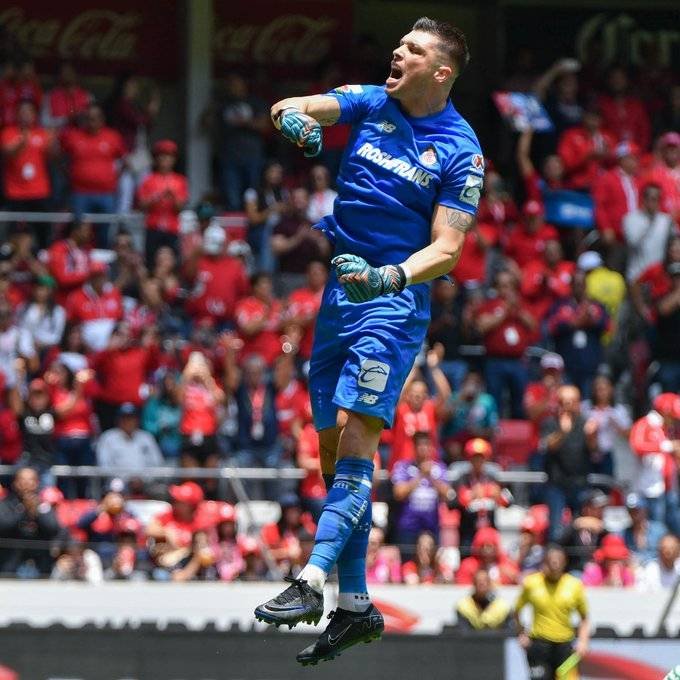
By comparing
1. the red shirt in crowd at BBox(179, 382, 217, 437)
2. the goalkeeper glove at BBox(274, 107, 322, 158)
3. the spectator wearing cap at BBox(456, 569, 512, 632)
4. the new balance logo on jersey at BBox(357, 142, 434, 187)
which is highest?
the goalkeeper glove at BBox(274, 107, 322, 158)

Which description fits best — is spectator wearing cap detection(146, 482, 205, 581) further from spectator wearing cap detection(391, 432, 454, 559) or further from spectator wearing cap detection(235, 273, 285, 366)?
spectator wearing cap detection(235, 273, 285, 366)

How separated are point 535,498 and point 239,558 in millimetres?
2765

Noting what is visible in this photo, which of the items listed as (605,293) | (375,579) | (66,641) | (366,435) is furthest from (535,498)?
(366,435)

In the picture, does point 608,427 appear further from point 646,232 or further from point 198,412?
point 198,412

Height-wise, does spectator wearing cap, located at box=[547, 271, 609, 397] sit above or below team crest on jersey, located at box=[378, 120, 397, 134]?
below

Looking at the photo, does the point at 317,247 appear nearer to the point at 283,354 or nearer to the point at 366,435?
the point at 283,354

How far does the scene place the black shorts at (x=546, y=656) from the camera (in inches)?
496

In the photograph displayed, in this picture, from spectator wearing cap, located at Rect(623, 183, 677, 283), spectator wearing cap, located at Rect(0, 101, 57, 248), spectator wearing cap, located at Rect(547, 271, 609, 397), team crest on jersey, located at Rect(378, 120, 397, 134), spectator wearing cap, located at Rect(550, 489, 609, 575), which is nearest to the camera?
team crest on jersey, located at Rect(378, 120, 397, 134)

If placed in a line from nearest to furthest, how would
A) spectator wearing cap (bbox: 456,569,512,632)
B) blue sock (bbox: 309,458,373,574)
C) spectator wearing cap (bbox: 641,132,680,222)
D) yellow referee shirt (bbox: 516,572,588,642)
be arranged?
blue sock (bbox: 309,458,373,574) < yellow referee shirt (bbox: 516,572,588,642) < spectator wearing cap (bbox: 456,569,512,632) < spectator wearing cap (bbox: 641,132,680,222)

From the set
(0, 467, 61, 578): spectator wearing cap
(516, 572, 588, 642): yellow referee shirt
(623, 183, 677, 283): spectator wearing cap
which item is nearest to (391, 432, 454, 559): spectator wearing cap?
(516, 572, 588, 642): yellow referee shirt

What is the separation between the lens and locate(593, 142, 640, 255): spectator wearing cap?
18484 millimetres

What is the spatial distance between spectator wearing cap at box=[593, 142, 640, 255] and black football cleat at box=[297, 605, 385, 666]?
1183 cm

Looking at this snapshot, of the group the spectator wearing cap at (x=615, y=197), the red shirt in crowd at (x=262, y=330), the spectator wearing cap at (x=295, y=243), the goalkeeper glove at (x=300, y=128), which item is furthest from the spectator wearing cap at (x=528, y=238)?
the goalkeeper glove at (x=300, y=128)

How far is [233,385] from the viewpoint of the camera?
615 inches
